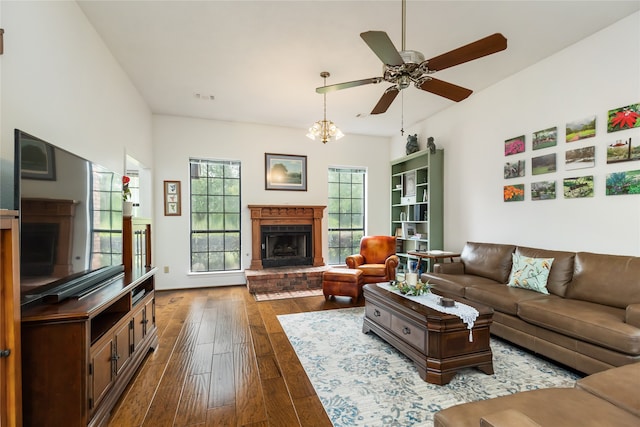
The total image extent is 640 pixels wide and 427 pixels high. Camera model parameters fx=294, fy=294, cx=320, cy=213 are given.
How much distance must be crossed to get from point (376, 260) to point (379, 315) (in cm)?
221

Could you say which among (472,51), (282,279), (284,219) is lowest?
(282,279)

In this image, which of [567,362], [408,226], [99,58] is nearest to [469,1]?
[567,362]

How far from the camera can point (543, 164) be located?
3.56 m

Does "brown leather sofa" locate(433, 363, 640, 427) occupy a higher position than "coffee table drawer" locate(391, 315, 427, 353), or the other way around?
"brown leather sofa" locate(433, 363, 640, 427)

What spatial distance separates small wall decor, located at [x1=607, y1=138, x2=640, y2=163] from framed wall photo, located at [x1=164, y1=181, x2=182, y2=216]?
19.7 feet

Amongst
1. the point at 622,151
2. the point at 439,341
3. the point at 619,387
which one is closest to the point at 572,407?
the point at 619,387

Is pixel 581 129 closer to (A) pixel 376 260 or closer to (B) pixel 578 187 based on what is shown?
(B) pixel 578 187

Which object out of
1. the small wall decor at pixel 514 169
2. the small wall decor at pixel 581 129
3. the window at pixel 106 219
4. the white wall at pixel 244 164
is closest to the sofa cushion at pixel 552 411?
the window at pixel 106 219

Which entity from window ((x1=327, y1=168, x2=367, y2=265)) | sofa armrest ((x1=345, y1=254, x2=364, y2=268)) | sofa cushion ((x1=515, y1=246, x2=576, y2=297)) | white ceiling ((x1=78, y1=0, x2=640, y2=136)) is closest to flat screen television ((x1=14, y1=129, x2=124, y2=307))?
white ceiling ((x1=78, y1=0, x2=640, y2=136))

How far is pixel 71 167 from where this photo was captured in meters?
1.96

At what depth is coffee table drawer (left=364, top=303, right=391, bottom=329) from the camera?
287 cm

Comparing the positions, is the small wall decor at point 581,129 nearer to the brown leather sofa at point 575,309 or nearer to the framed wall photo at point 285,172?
the brown leather sofa at point 575,309

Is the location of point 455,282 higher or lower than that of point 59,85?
lower

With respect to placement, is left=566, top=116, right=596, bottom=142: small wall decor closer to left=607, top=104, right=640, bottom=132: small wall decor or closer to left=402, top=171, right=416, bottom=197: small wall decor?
left=607, top=104, right=640, bottom=132: small wall decor
